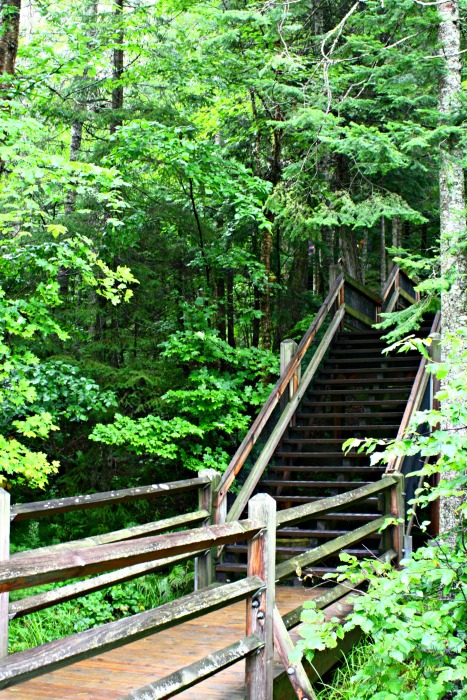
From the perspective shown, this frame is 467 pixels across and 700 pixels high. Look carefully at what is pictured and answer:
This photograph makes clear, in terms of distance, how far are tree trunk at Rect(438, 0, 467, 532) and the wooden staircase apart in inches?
48.2

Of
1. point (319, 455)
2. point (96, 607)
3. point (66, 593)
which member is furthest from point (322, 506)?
point (96, 607)

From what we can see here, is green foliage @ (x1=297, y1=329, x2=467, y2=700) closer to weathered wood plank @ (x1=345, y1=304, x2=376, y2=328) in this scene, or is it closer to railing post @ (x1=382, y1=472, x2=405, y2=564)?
railing post @ (x1=382, y1=472, x2=405, y2=564)

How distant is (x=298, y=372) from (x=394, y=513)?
3.12 metres

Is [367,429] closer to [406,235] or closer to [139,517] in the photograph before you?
[139,517]

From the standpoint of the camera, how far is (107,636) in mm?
2736

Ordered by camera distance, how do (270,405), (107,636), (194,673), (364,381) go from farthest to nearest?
(364,381) → (270,405) → (194,673) → (107,636)

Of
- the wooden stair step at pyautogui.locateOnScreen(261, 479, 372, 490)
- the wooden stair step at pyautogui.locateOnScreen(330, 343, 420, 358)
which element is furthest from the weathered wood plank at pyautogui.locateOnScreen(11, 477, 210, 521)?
the wooden stair step at pyautogui.locateOnScreen(330, 343, 420, 358)

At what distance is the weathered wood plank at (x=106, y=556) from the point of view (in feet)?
7.82

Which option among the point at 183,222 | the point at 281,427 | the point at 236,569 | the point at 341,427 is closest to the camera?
the point at 236,569

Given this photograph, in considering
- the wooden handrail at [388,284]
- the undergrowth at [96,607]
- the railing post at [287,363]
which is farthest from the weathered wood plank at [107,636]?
the wooden handrail at [388,284]

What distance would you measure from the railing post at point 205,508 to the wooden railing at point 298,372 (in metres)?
0.17

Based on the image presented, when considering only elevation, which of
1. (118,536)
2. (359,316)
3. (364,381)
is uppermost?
(359,316)

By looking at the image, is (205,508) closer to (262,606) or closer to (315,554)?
(315,554)

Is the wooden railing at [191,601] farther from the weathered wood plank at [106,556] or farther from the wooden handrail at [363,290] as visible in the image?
the wooden handrail at [363,290]
